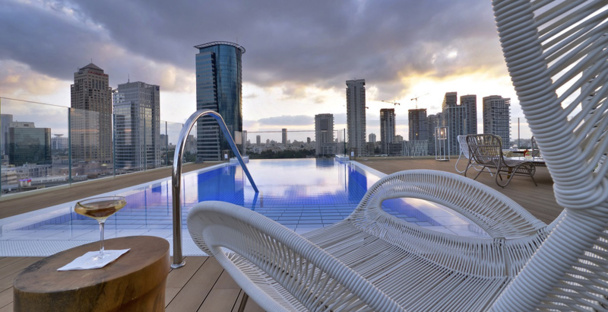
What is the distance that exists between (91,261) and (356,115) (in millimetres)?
12860

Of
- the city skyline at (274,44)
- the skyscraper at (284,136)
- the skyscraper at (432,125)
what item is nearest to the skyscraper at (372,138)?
the city skyline at (274,44)

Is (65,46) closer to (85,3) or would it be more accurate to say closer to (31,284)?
(85,3)

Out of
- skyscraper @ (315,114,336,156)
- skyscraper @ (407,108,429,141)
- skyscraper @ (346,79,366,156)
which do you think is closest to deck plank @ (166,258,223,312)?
skyscraper @ (346,79,366,156)

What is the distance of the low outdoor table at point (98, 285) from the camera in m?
0.65

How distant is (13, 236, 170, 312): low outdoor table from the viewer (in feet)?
2.15

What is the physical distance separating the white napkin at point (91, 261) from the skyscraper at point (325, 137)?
1203cm

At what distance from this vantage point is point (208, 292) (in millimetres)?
1342

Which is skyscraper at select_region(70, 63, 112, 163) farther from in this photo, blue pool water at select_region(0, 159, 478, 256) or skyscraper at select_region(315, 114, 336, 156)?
skyscraper at select_region(315, 114, 336, 156)

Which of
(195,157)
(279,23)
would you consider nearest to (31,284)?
(279,23)

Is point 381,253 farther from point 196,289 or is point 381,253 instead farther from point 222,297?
point 196,289

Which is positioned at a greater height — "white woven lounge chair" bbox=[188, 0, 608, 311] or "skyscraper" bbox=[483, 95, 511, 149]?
"skyscraper" bbox=[483, 95, 511, 149]

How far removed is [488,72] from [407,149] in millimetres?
4277

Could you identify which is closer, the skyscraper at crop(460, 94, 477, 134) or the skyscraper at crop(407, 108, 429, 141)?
the skyscraper at crop(460, 94, 477, 134)

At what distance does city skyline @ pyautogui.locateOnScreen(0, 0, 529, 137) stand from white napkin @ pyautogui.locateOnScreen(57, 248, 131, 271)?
7010 mm
